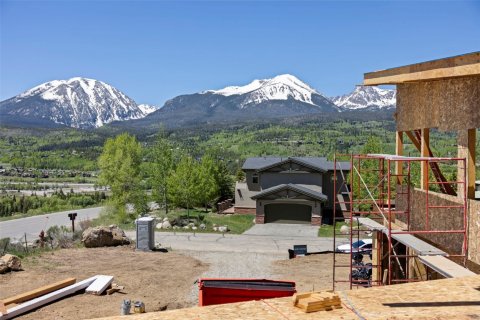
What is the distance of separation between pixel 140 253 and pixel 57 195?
55642mm

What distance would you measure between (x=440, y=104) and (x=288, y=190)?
2969 cm

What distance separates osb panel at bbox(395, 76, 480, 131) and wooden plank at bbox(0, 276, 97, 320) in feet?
44.5

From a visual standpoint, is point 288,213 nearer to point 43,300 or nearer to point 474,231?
point 43,300

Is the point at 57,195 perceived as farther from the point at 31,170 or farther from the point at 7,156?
the point at 7,156

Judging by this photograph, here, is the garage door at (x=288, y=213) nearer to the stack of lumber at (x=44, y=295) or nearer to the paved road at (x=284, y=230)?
the paved road at (x=284, y=230)

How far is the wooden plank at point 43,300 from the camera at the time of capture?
15.4 meters

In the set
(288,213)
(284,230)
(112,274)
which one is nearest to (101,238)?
(112,274)

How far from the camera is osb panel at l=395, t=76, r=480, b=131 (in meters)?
12.4

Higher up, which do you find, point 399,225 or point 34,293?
point 399,225

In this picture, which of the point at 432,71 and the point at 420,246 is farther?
the point at 420,246

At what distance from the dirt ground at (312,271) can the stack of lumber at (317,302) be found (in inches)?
434

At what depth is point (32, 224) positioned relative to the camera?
50.0m

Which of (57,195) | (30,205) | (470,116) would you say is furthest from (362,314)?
(57,195)

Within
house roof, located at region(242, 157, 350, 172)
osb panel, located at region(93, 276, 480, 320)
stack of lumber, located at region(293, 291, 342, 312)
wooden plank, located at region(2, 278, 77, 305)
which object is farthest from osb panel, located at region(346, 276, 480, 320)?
house roof, located at region(242, 157, 350, 172)
